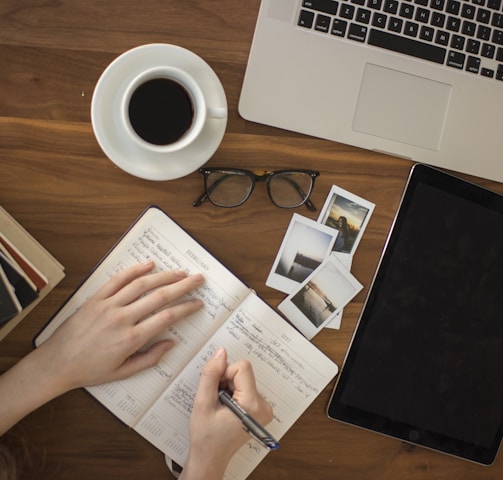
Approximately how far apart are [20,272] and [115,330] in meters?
0.14

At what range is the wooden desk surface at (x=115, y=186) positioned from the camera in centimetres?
76

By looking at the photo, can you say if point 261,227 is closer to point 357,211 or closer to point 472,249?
point 357,211

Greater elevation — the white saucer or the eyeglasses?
the white saucer

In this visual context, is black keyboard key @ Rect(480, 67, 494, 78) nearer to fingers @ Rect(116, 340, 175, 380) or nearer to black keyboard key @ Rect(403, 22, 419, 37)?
black keyboard key @ Rect(403, 22, 419, 37)

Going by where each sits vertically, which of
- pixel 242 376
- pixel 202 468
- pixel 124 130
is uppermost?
pixel 124 130

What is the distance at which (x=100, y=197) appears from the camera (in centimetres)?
78

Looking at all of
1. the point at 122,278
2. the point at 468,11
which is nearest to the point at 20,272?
the point at 122,278

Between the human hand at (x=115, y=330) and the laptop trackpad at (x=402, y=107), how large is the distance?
35cm

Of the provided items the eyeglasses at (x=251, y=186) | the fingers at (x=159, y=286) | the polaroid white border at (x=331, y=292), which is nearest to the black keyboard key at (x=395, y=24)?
the eyeglasses at (x=251, y=186)

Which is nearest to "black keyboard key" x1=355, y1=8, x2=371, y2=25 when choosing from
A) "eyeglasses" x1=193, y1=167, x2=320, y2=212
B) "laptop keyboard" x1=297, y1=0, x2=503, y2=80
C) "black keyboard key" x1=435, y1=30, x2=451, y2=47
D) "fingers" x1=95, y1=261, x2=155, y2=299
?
"laptop keyboard" x1=297, y1=0, x2=503, y2=80

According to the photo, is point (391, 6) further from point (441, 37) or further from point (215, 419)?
point (215, 419)

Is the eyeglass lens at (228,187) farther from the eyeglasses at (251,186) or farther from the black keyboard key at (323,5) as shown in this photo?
the black keyboard key at (323,5)

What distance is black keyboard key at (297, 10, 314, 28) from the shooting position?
0.76 metres

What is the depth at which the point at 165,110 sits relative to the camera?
0.70m
